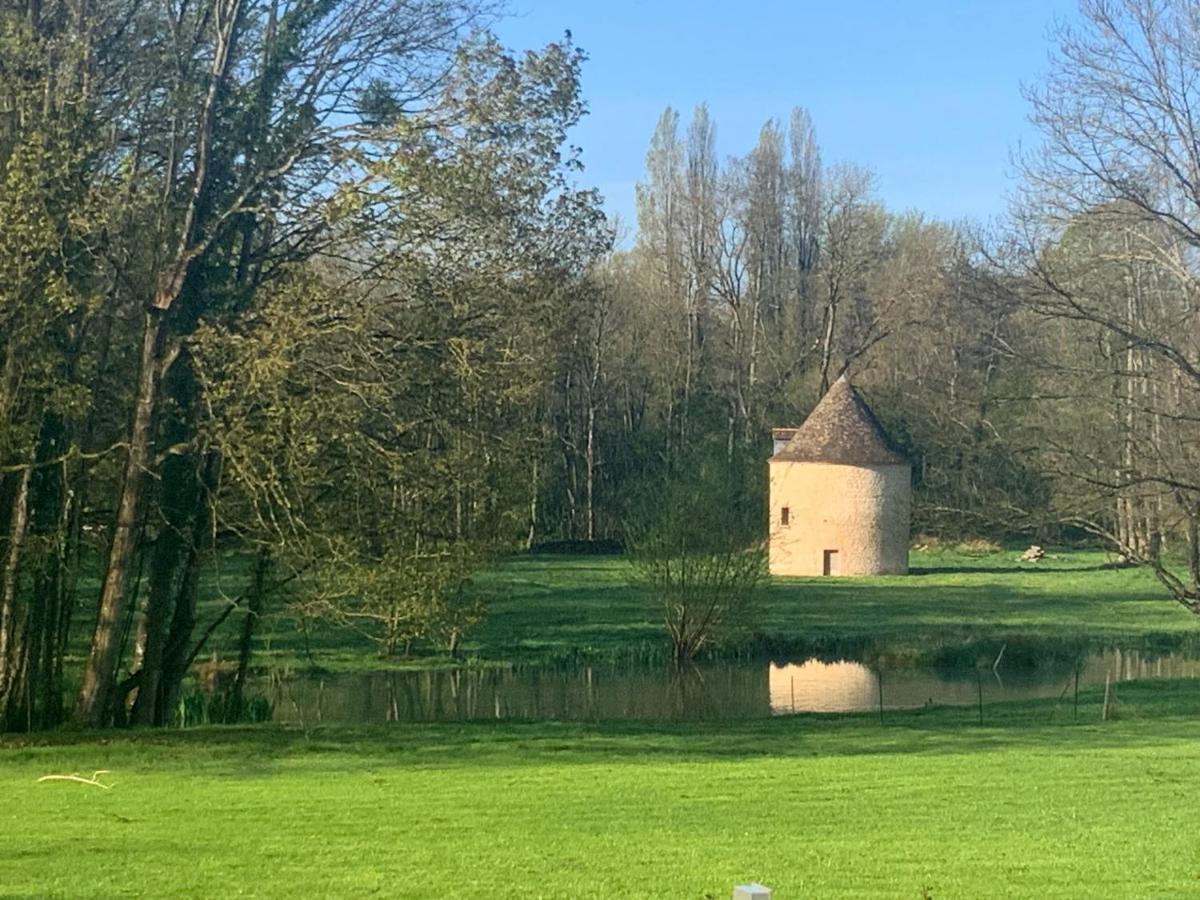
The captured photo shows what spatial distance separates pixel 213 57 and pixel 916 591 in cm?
3232

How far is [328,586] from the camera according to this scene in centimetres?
1745

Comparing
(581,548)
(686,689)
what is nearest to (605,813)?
(686,689)

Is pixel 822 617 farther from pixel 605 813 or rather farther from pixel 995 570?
pixel 605 813

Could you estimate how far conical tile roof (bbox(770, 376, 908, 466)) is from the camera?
52844 mm

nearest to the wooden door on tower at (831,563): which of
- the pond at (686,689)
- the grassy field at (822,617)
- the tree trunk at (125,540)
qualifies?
the grassy field at (822,617)

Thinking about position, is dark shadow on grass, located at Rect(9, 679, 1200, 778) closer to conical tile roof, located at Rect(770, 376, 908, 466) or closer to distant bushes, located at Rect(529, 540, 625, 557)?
conical tile roof, located at Rect(770, 376, 908, 466)

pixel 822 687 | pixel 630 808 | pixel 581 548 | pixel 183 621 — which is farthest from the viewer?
Answer: pixel 581 548

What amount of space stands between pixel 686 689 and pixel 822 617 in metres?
11.9

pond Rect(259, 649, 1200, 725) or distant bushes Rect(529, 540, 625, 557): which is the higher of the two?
distant bushes Rect(529, 540, 625, 557)

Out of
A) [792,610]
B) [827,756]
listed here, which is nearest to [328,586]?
[827,756]

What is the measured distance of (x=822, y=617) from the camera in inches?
1559

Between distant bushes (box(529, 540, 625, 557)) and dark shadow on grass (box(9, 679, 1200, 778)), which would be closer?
dark shadow on grass (box(9, 679, 1200, 778))

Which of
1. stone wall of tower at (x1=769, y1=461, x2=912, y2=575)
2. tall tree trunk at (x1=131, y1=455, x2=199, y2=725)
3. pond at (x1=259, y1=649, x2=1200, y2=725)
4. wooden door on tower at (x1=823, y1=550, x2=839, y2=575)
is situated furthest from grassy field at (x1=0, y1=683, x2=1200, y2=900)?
wooden door on tower at (x1=823, y1=550, x2=839, y2=575)

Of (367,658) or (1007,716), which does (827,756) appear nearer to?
(1007,716)
